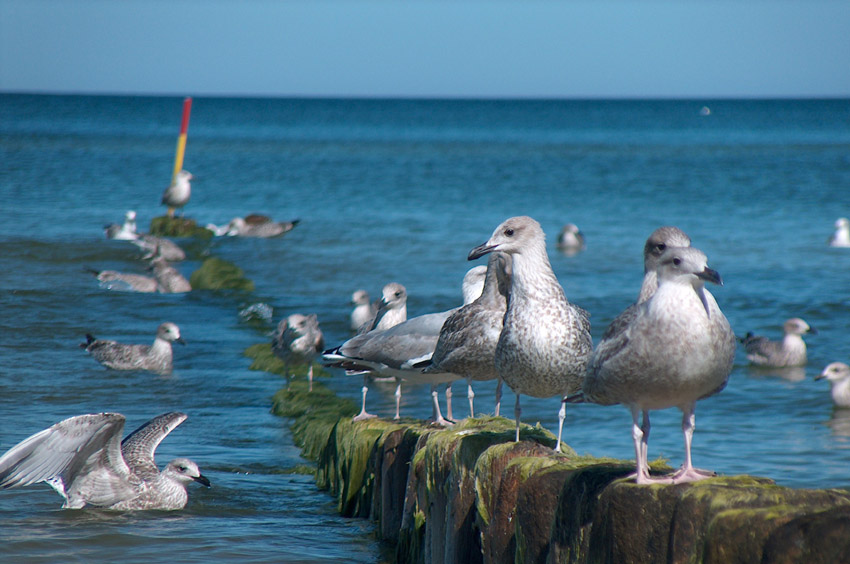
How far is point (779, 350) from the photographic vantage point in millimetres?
13227

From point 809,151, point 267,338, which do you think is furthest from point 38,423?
point 809,151

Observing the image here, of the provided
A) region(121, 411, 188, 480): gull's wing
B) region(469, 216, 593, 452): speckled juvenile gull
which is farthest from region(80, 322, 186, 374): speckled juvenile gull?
region(469, 216, 593, 452): speckled juvenile gull

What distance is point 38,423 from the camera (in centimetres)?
972

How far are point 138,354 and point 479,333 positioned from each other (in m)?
7.95

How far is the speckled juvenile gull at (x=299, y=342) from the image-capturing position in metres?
11.6

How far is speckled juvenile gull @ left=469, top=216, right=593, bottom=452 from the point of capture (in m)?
4.77

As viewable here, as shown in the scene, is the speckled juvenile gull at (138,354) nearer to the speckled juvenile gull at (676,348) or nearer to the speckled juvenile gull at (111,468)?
the speckled juvenile gull at (111,468)

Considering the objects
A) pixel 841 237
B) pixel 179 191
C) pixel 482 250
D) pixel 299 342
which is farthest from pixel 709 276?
pixel 179 191

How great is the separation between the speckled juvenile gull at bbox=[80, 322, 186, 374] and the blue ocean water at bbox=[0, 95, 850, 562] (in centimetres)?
22

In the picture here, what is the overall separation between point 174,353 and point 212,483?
5877 mm

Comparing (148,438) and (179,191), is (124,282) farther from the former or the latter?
(148,438)

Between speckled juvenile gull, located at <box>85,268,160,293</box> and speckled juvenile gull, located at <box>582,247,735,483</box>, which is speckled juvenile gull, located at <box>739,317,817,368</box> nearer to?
speckled juvenile gull, located at <box>582,247,735,483</box>

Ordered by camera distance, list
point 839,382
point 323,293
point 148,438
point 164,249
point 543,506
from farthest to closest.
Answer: point 164,249 → point 323,293 → point 839,382 → point 148,438 → point 543,506

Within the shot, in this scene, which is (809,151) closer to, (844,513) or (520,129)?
(520,129)
